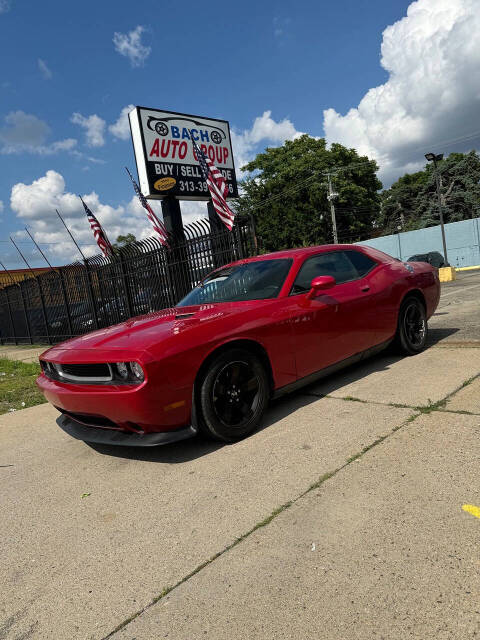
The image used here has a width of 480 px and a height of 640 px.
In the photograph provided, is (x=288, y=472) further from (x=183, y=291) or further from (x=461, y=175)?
(x=461, y=175)

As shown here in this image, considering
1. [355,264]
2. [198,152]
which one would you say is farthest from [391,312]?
[198,152]

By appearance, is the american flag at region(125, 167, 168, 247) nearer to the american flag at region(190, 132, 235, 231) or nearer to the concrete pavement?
the american flag at region(190, 132, 235, 231)

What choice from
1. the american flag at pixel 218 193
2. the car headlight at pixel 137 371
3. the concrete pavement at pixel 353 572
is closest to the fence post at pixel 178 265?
the american flag at pixel 218 193

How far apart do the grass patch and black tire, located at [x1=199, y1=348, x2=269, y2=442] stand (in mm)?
3616

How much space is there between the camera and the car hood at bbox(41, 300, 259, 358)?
9.91ft

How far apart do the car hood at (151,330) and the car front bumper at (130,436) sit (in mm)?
580

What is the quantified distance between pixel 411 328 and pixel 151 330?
2.98m

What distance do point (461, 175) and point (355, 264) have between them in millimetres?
46377

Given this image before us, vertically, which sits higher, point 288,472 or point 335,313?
point 335,313

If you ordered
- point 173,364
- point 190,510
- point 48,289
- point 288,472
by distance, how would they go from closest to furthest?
point 190,510 < point 288,472 < point 173,364 < point 48,289

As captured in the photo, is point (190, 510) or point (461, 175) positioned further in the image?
point (461, 175)

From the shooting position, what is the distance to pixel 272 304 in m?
3.57

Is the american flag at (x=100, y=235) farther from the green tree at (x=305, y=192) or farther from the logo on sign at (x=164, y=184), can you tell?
the green tree at (x=305, y=192)

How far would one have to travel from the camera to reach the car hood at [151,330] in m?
3.02
